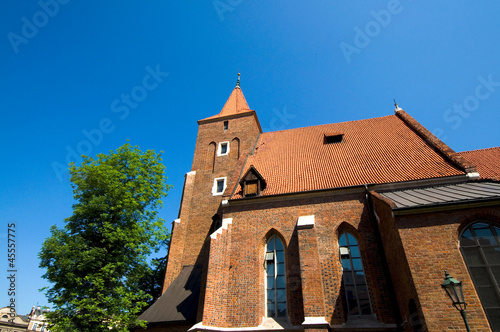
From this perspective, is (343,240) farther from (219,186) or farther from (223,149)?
(223,149)

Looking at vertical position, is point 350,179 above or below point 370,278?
above

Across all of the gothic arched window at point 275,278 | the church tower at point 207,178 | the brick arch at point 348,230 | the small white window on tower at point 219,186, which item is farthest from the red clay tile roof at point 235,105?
the brick arch at point 348,230

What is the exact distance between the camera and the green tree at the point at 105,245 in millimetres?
10570

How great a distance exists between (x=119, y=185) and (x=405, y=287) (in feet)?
37.4

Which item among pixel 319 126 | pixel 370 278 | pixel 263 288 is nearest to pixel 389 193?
pixel 370 278

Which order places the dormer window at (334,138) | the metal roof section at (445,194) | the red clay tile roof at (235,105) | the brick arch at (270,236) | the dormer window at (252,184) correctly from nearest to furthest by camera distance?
the metal roof section at (445,194), the brick arch at (270,236), the dormer window at (252,184), the dormer window at (334,138), the red clay tile roof at (235,105)

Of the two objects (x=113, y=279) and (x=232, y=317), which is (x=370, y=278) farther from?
(x=113, y=279)

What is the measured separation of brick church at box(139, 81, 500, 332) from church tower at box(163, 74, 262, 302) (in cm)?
10

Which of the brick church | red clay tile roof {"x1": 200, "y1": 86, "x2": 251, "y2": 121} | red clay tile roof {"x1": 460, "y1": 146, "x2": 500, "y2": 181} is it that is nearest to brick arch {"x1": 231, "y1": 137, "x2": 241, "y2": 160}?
the brick church

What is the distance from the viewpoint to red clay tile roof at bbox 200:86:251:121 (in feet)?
68.2

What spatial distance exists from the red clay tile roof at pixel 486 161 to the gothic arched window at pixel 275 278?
878 cm

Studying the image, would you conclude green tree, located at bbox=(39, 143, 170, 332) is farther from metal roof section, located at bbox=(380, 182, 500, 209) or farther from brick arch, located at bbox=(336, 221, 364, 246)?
metal roof section, located at bbox=(380, 182, 500, 209)

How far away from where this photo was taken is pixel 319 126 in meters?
18.7

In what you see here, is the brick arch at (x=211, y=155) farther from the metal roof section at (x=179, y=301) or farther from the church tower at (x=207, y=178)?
the metal roof section at (x=179, y=301)
